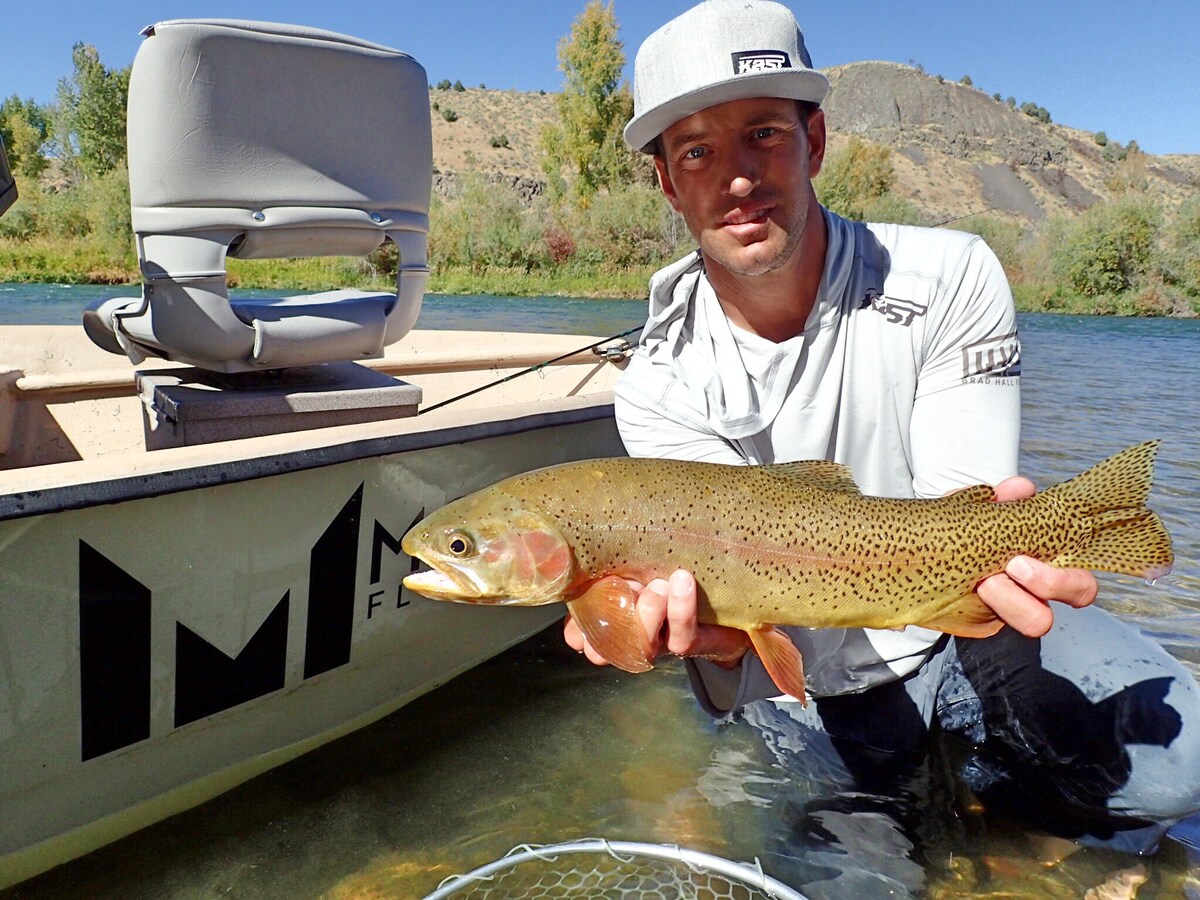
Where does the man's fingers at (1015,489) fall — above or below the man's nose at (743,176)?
below

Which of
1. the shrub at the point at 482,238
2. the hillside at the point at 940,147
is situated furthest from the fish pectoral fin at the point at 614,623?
the hillside at the point at 940,147

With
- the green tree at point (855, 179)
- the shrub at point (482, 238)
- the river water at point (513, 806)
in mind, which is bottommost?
the river water at point (513, 806)

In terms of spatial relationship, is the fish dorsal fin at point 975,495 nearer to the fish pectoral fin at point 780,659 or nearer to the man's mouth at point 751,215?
the fish pectoral fin at point 780,659

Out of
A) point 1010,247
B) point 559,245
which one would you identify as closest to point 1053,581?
point 559,245

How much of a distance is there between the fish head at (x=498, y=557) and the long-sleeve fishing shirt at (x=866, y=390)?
0.69 m

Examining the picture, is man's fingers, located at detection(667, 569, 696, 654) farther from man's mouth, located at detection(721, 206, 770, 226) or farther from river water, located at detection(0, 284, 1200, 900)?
river water, located at detection(0, 284, 1200, 900)

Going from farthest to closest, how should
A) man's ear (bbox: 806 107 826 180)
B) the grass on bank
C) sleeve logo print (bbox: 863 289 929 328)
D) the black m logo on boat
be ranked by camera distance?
1. the grass on bank
2. man's ear (bbox: 806 107 826 180)
3. sleeve logo print (bbox: 863 289 929 328)
4. the black m logo on boat

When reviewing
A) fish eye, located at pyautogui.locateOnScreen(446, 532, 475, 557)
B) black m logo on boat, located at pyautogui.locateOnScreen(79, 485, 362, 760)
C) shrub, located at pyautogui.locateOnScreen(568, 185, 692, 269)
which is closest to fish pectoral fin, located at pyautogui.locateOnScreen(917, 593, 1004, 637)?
fish eye, located at pyautogui.locateOnScreen(446, 532, 475, 557)

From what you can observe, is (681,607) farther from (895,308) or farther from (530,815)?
(530,815)

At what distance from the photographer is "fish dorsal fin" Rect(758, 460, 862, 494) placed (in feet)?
6.81

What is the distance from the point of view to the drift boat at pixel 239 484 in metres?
2.09

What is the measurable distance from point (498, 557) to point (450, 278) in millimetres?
37633

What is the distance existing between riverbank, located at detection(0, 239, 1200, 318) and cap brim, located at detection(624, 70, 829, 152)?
32.5 meters

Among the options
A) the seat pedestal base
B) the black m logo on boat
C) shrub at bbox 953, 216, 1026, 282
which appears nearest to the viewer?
the black m logo on boat
